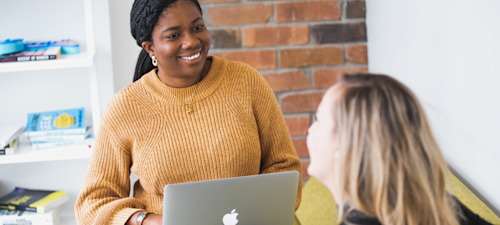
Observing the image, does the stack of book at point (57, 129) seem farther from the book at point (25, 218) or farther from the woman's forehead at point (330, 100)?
the woman's forehead at point (330, 100)

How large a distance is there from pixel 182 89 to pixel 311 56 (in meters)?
0.83

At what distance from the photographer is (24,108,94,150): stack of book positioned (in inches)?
63.4

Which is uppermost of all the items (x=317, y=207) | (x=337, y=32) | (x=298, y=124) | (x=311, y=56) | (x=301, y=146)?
(x=337, y=32)

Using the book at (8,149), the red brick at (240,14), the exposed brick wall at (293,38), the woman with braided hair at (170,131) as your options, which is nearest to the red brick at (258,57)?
the exposed brick wall at (293,38)

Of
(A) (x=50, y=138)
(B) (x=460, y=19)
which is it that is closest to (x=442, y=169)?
(B) (x=460, y=19)

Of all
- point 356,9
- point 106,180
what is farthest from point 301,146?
point 106,180

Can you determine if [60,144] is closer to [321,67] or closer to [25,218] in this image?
[25,218]

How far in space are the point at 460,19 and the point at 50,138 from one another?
4.77 feet

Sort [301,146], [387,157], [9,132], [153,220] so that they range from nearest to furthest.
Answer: [387,157], [153,220], [9,132], [301,146]

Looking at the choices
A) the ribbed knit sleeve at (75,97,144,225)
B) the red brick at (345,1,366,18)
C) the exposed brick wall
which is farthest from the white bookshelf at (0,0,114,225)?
the red brick at (345,1,366,18)

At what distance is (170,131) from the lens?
1.21m

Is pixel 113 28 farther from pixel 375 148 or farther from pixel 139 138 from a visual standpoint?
pixel 375 148

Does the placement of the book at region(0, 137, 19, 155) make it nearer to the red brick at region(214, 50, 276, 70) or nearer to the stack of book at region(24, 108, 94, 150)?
the stack of book at region(24, 108, 94, 150)

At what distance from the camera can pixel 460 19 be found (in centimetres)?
112
